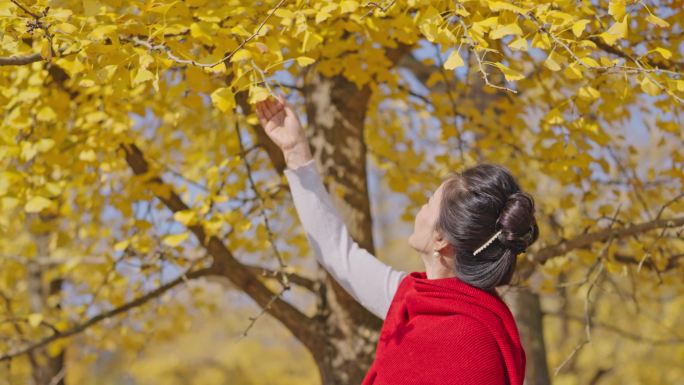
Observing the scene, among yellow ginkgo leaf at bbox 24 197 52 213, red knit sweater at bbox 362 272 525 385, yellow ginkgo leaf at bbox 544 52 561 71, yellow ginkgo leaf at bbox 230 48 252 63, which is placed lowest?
red knit sweater at bbox 362 272 525 385

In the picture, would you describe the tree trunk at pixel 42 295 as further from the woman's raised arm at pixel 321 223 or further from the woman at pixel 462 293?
the woman at pixel 462 293

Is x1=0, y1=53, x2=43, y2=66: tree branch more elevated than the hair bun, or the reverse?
x1=0, y1=53, x2=43, y2=66: tree branch

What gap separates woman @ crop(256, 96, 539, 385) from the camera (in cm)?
184

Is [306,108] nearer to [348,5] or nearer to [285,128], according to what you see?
[285,128]

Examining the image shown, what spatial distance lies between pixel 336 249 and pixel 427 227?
0.36 meters

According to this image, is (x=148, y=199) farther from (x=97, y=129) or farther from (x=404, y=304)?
(x=404, y=304)

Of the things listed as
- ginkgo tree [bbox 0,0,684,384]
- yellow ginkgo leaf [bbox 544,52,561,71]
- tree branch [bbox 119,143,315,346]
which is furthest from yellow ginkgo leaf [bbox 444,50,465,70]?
tree branch [bbox 119,143,315,346]

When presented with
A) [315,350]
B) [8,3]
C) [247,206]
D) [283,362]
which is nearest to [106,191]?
[247,206]

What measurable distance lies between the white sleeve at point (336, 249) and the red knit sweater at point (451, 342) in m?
0.26

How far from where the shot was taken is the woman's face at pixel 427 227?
78.5 inches

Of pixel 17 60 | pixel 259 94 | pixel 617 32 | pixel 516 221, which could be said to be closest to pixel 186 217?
pixel 17 60

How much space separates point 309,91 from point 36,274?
3416mm

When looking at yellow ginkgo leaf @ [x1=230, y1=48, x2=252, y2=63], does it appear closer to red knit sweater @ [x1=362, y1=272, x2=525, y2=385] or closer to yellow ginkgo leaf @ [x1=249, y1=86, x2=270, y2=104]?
yellow ginkgo leaf @ [x1=249, y1=86, x2=270, y2=104]

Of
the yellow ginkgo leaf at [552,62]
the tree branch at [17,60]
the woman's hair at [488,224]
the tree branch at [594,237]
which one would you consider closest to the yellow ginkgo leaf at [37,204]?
the tree branch at [17,60]
